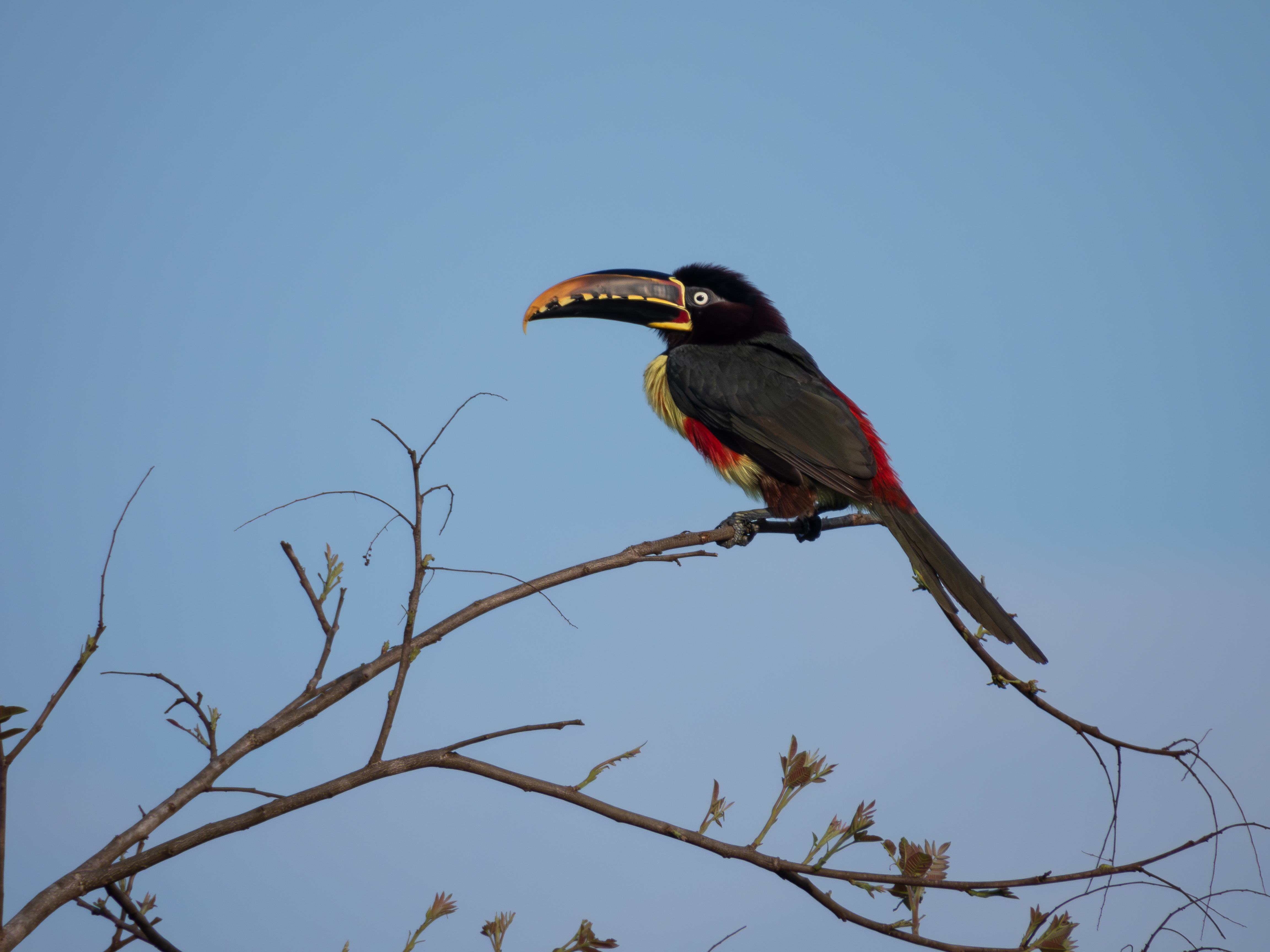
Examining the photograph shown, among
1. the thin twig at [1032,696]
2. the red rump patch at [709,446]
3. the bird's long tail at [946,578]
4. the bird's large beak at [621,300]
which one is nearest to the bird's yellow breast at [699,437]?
the red rump patch at [709,446]

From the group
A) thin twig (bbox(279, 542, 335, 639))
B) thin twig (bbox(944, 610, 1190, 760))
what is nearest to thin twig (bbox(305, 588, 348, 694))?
thin twig (bbox(279, 542, 335, 639))

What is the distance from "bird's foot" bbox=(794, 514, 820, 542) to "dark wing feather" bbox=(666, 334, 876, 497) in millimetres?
268

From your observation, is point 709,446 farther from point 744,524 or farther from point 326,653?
point 326,653

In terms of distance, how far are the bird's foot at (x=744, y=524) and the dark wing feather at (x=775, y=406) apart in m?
0.28

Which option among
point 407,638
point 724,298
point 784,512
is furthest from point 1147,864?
point 724,298

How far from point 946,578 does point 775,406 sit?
1276 mm

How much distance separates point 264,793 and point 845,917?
1.32 metres

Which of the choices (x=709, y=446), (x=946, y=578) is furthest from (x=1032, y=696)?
(x=709, y=446)

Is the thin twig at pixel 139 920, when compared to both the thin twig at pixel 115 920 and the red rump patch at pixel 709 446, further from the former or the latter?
the red rump patch at pixel 709 446

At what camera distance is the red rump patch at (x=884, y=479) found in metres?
4.75

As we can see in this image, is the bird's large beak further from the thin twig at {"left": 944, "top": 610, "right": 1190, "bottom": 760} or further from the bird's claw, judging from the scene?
the thin twig at {"left": 944, "top": 610, "right": 1190, "bottom": 760}

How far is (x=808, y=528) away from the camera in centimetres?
490

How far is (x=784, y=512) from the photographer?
4891 mm

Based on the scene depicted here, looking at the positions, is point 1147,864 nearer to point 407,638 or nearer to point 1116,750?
point 1116,750
